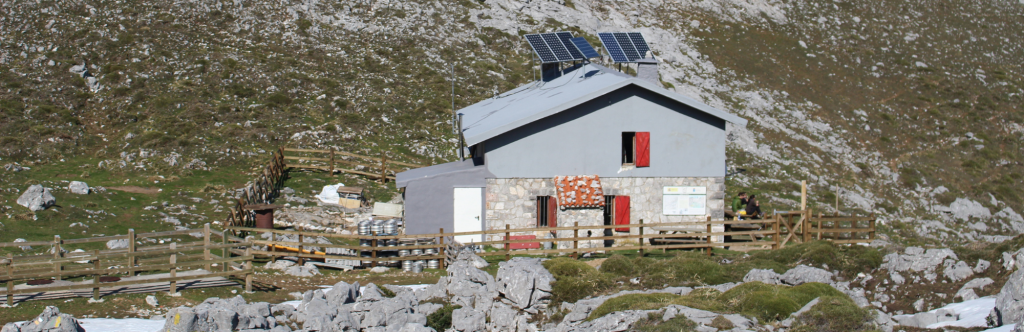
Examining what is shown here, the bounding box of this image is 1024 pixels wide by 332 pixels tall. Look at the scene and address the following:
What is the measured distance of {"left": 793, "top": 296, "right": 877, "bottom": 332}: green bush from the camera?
1338cm

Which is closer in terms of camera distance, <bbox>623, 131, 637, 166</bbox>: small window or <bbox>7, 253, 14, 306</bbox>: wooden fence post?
<bbox>7, 253, 14, 306</bbox>: wooden fence post

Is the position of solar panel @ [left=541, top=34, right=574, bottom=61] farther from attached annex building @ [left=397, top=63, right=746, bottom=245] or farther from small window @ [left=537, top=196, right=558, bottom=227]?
small window @ [left=537, top=196, right=558, bottom=227]

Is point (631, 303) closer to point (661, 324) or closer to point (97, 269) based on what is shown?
point (661, 324)

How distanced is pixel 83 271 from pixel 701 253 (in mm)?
15863

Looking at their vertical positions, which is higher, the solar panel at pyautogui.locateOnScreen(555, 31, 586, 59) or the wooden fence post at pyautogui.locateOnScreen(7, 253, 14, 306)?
the solar panel at pyautogui.locateOnScreen(555, 31, 586, 59)

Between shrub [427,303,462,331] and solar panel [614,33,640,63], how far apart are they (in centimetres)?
1650

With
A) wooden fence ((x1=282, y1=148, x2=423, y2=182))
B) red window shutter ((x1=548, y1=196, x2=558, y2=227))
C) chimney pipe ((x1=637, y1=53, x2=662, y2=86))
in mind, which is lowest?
red window shutter ((x1=548, y1=196, x2=558, y2=227))

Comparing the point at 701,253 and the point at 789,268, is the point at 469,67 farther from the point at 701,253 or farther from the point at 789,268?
the point at 789,268

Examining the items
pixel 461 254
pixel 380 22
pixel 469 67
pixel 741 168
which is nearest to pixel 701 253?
pixel 461 254

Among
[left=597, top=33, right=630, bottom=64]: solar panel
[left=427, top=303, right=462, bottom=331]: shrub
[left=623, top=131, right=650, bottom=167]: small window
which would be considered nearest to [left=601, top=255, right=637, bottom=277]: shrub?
[left=427, top=303, right=462, bottom=331]: shrub

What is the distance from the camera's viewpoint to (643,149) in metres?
26.1

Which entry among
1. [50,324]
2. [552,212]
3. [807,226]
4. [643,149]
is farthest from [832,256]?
[50,324]

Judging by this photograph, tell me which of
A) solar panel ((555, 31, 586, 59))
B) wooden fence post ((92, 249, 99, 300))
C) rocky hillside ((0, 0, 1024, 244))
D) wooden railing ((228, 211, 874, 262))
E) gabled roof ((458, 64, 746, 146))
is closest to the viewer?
wooden fence post ((92, 249, 99, 300))

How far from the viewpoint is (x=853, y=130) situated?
50.7m
